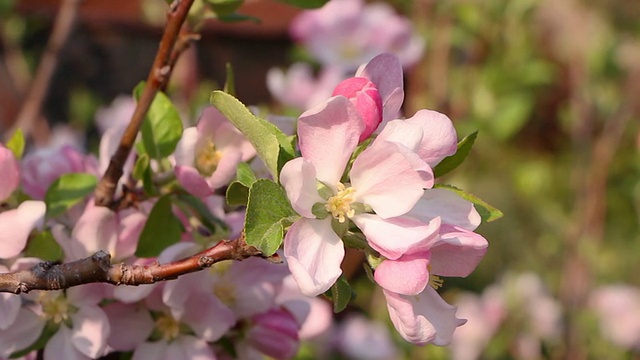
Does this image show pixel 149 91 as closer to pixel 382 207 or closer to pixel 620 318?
pixel 382 207

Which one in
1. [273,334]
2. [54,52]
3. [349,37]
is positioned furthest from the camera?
[349,37]

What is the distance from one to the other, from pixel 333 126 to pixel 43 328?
29cm

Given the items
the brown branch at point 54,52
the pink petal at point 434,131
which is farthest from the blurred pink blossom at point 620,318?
the pink petal at point 434,131

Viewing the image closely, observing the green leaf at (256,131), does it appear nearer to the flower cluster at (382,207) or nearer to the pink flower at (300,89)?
the flower cluster at (382,207)

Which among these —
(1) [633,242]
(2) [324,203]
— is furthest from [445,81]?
(2) [324,203]

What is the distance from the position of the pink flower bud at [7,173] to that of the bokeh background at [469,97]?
0.78 m

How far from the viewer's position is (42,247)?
2.11ft

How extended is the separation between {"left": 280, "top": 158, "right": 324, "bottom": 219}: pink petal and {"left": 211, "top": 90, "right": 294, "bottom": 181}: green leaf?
2 centimetres

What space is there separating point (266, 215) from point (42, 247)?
0.78 ft

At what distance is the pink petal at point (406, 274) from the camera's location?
0.48 m

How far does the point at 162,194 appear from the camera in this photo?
0.69 meters

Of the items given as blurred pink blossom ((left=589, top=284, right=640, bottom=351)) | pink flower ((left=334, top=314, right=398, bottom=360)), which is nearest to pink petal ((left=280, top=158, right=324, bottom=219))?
pink flower ((left=334, top=314, right=398, bottom=360))

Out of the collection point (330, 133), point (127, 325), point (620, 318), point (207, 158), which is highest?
point (330, 133)

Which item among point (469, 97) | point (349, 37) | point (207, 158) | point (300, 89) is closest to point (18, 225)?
point (207, 158)
